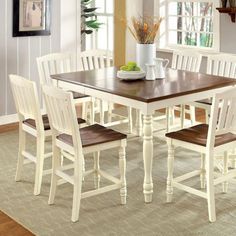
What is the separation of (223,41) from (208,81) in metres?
2.40

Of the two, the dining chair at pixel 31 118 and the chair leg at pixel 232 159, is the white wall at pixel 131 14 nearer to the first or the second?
the chair leg at pixel 232 159

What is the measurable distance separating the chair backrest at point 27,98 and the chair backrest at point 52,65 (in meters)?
0.85

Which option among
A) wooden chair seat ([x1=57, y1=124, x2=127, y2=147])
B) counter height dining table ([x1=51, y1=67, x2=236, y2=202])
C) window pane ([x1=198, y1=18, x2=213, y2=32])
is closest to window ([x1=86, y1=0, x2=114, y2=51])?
window pane ([x1=198, y1=18, x2=213, y2=32])

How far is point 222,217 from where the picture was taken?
3.66m

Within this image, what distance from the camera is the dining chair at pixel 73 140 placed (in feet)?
11.5

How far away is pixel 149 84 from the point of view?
4191 millimetres

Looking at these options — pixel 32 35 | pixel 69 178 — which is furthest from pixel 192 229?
pixel 32 35

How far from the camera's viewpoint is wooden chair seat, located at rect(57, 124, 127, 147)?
3662mm

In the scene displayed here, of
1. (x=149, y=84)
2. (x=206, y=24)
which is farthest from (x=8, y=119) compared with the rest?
(x=206, y=24)

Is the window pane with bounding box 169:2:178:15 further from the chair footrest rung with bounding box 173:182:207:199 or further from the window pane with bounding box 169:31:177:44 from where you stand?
the chair footrest rung with bounding box 173:182:207:199

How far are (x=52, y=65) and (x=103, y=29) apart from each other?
3993mm

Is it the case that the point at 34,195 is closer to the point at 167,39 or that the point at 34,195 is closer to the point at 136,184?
the point at 136,184

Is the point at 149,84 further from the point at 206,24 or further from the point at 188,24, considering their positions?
the point at 188,24

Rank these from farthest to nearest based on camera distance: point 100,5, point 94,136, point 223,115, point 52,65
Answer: point 100,5
point 52,65
point 94,136
point 223,115
